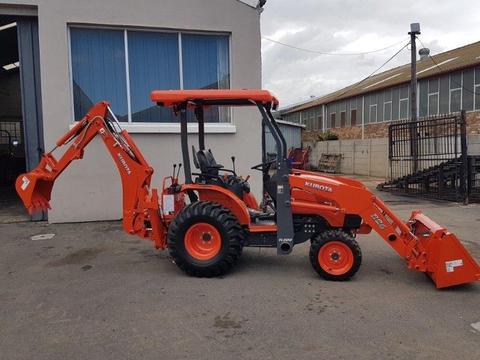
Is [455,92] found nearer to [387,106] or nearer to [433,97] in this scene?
[433,97]

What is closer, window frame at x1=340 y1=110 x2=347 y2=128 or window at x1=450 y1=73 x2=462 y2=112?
window at x1=450 y1=73 x2=462 y2=112

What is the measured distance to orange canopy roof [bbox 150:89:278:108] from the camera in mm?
5402

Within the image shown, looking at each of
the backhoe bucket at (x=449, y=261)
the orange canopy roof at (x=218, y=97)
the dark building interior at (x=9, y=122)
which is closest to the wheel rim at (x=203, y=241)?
the orange canopy roof at (x=218, y=97)

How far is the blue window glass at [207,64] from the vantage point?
9430mm

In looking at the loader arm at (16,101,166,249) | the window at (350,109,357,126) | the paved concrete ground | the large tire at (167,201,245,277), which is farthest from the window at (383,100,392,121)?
the large tire at (167,201,245,277)

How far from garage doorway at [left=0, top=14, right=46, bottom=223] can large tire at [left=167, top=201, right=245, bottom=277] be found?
486 centimetres

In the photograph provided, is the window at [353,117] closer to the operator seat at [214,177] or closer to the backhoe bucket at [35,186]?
the operator seat at [214,177]

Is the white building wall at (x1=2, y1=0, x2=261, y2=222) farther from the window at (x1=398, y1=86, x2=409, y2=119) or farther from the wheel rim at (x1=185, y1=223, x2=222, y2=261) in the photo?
the window at (x1=398, y1=86, x2=409, y2=119)

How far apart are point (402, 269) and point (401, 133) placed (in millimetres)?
9670

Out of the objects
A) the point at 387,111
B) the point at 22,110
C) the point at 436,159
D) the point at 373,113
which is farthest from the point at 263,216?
the point at 373,113

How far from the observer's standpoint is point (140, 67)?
362 inches

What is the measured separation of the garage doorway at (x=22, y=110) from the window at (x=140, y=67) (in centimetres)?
80

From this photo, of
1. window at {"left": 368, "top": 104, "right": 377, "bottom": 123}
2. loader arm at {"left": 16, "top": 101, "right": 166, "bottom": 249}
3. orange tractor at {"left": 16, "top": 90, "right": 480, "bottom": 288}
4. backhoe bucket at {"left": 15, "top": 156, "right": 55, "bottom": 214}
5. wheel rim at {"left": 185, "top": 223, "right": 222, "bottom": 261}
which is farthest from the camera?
window at {"left": 368, "top": 104, "right": 377, "bottom": 123}

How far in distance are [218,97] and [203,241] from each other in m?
1.78
